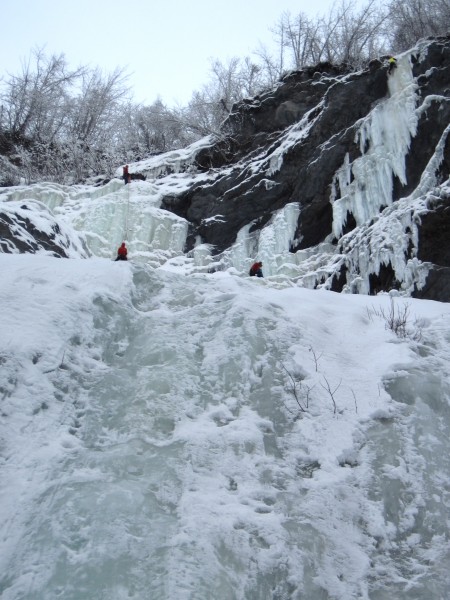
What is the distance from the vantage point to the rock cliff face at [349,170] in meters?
10.8

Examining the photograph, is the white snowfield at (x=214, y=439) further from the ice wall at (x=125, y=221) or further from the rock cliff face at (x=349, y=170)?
the ice wall at (x=125, y=221)

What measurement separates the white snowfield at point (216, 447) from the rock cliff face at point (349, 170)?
189 inches

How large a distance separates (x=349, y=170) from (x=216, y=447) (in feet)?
35.8

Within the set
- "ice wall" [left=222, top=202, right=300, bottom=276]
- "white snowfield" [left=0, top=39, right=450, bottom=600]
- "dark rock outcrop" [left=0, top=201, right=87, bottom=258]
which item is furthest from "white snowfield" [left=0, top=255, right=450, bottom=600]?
"ice wall" [left=222, top=202, right=300, bottom=276]

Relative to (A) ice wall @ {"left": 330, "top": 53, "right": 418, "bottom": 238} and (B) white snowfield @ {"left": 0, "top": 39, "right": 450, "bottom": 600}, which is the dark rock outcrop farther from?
(A) ice wall @ {"left": 330, "top": 53, "right": 418, "bottom": 238}

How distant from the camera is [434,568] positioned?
3262 mm

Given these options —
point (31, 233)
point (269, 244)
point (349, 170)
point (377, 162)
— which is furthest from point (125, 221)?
point (377, 162)

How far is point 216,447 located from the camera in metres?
4.09

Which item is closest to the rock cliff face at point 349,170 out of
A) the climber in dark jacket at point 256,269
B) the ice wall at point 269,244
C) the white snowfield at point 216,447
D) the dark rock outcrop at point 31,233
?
the ice wall at point 269,244

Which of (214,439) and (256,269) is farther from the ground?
(256,269)

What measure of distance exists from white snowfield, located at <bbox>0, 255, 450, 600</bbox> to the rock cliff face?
15.8ft

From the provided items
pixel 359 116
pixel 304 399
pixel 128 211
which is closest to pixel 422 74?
pixel 359 116

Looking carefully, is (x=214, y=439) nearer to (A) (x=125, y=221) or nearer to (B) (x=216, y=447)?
(B) (x=216, y=447)

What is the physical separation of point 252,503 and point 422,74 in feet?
42.6
